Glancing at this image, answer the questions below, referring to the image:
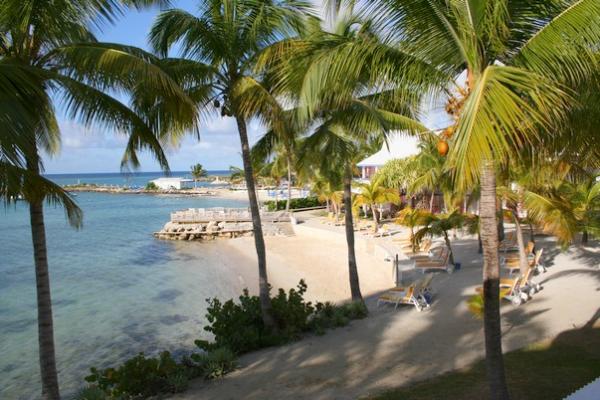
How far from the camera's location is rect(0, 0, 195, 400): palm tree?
4.89m

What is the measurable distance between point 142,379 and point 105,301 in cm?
1107

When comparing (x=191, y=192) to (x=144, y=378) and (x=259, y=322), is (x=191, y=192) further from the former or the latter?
(x=144, y=378)

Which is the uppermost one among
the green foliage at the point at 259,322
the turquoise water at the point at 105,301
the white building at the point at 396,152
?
the white building at the point at 396,152

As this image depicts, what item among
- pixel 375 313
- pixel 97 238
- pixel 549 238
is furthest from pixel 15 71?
pixel 97 238

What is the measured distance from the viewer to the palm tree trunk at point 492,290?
4590 mm

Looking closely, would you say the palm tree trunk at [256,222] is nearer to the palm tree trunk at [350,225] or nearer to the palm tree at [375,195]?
the palm tree trunk at [350,225]

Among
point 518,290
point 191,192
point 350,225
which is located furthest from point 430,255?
point 191,192

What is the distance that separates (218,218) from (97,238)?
10.8m

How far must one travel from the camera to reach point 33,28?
568 cm

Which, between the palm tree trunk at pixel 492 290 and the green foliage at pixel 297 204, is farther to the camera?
the green foliage at pixel 297 204

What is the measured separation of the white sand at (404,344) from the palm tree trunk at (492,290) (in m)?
2.05

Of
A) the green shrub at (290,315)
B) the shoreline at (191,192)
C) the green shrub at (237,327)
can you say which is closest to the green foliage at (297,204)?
the shoreline at (191,192)

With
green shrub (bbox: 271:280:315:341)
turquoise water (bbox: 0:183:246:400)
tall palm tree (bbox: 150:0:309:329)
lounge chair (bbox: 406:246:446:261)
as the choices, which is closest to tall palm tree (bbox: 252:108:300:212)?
tall palm tree (bbox: 150:0:309:329)

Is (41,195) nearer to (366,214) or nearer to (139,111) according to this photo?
(139,111)
